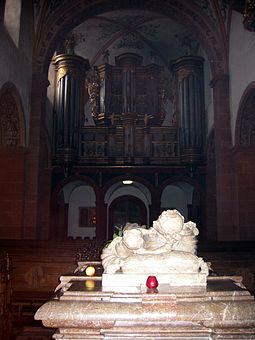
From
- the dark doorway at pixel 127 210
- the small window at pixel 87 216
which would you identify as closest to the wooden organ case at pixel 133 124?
the dark doorway at pixel 127 210

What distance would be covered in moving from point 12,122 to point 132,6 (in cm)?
502

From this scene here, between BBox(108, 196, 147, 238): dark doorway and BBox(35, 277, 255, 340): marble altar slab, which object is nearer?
BBox(35, 277, 255, 340): marble altar slab

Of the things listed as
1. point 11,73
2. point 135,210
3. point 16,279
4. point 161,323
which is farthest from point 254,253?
point 135,210

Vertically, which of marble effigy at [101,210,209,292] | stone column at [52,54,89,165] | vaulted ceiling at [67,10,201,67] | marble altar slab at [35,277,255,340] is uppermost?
vaulted ceiling at [67,10,201,67]

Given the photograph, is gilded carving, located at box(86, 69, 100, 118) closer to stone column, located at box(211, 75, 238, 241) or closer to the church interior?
the church interior

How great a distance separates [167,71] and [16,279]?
11.7m

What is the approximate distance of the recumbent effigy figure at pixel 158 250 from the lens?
8.99ft

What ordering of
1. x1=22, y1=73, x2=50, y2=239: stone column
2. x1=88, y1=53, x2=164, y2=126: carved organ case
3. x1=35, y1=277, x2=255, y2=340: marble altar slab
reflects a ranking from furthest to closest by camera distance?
x1=88, y1=53, x2=164, y2=126: carved organ case, x1=22, y1=73, x2=50, y2=239: stone column, x1=35, y1=277, x2=255, y2=340: marble altar slab

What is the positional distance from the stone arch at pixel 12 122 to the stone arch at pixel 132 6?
4.78 ft

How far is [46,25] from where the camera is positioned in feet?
36.2

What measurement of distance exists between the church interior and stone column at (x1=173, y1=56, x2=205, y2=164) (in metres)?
0.04

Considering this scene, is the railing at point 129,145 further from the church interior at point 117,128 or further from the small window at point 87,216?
the small window at point 87,216

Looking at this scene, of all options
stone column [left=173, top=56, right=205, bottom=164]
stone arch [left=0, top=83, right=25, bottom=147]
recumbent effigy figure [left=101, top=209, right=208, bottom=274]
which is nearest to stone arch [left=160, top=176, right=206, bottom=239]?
stone column [left=173, top=56, right=205, bottom=164]

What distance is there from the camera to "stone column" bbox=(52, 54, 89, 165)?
43.8ft
